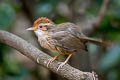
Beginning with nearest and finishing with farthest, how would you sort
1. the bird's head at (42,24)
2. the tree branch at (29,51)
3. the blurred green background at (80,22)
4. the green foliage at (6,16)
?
the tree branch at (29,51)
the bird's head at (42,24)
the green foliage at (6,16)
the blurred green background at (80,22)

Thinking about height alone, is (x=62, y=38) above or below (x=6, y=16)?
below

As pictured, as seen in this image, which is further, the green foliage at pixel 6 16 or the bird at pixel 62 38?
the green foliage at pixel 6 16

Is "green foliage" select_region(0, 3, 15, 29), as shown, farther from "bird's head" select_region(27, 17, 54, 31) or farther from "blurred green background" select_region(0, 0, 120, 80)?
"bird's head" select_region(27, 17, 54, 31)

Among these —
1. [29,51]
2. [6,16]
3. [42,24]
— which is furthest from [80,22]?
[29,51]

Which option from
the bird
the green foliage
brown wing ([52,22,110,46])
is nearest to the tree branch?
the bird

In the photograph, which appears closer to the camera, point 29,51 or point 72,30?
point 29,51

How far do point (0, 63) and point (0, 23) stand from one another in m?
0.53

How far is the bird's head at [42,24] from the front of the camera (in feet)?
12.3

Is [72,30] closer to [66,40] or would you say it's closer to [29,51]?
[66,40]

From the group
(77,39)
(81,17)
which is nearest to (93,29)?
(81,17)

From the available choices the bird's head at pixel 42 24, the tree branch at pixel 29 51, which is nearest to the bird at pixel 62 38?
the bird's head at pixel 42 24

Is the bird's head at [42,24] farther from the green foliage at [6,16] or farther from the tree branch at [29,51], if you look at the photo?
the green foliage at [6,16]

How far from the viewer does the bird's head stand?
375cm

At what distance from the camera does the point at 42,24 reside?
150 inches
